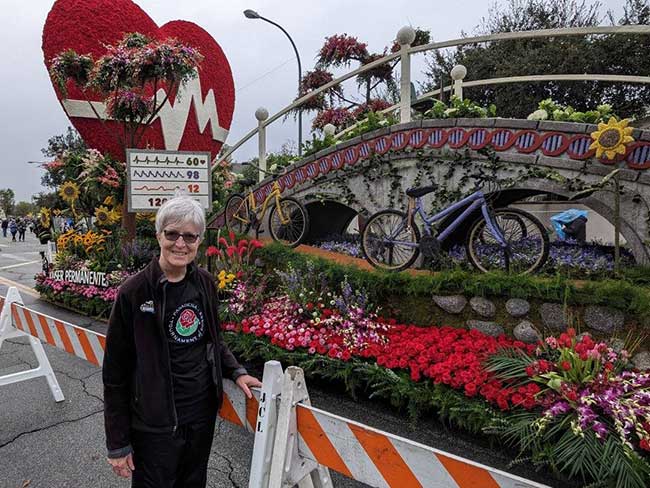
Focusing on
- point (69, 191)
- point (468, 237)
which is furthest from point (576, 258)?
point (69, 191)

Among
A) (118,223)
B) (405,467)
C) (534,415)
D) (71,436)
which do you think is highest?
(118,223)

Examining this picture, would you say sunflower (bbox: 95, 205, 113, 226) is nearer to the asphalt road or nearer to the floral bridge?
the floral bridge

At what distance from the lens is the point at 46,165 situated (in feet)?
30.4

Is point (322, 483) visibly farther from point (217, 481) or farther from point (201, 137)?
point (201, 137)

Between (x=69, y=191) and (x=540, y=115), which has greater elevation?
(x=540, y=115)

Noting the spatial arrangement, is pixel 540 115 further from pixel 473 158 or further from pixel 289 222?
pixel 289 222

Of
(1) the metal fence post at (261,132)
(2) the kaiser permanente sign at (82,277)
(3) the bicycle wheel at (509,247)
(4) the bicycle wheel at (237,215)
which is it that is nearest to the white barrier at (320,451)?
(3) the bicycle wheel at (509,247)

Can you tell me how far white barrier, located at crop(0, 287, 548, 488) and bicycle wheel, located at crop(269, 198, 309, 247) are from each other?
458cm

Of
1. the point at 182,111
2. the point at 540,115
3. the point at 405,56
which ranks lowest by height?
the point at 540,115

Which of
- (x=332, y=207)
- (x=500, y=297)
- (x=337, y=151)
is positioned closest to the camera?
(x=500, y=297)

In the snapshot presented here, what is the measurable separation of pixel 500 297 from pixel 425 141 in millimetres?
2420

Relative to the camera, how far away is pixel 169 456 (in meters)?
1.66

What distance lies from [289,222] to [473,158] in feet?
9.44

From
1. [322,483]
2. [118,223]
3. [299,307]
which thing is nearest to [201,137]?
[118,223]
